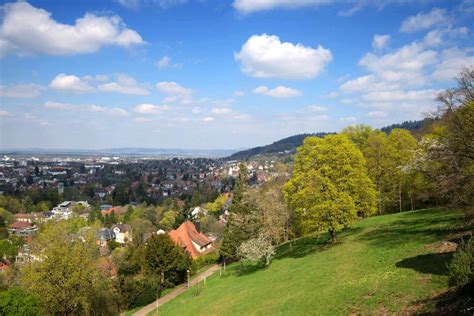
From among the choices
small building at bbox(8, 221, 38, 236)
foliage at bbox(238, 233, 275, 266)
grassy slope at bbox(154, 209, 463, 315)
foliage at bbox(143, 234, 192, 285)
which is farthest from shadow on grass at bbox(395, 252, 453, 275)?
small building at bbox(8, 221, 38, 236)

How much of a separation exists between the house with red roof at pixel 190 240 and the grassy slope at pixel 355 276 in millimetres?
24466

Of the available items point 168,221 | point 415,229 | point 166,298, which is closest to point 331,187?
point 415,229

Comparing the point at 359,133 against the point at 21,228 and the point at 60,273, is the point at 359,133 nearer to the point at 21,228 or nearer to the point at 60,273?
the point at 60,273

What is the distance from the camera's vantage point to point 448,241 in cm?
1800

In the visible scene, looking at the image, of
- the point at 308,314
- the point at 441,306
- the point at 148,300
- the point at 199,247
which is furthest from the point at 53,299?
the point at 199,247

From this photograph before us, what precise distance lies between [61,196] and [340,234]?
139494 mm

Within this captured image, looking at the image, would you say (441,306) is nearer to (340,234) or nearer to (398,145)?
(340,234)

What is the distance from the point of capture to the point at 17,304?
Answer: 22.5 m

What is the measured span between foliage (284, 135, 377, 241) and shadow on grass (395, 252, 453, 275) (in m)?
8.96

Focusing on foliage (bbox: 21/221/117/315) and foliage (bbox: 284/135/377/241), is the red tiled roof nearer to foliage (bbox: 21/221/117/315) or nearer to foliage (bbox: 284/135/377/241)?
foliage (bbox: 21/221/117/315)

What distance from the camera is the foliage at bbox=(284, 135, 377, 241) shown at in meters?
25.7

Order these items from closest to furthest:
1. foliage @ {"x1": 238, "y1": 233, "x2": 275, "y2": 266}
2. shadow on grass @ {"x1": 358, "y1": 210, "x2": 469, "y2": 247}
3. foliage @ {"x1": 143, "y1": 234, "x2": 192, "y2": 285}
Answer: shadow on grass @ {"x1": 358, "y1": 210, "x2": 469, "y2": 247} < foliage @ {"x1": 238, "y1": 233, "x2": 275, "y2": 266} < foliage @ {"x1": 143, "y1": 234, "x2": 192, "y2": 285}

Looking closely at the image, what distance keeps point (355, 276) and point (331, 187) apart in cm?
939

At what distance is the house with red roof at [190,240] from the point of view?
5475 cm
